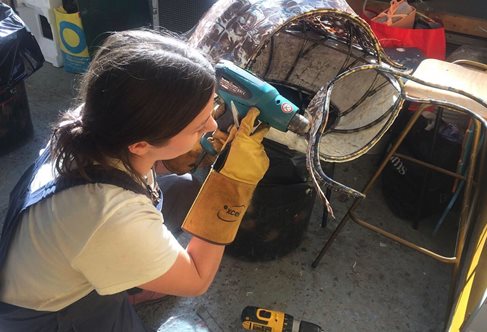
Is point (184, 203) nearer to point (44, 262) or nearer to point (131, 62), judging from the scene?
point (44, 262)

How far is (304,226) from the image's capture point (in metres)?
1.77

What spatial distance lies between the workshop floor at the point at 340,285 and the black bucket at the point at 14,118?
0.15 meters

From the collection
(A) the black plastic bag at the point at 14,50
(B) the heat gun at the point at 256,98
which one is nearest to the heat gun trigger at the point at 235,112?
(B) the heat gun at the point at 256,98

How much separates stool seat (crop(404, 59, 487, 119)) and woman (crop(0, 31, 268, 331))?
60 cm

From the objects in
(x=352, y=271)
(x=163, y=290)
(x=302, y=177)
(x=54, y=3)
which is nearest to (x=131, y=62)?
(x=163, y=290)

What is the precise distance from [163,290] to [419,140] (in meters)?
1.30

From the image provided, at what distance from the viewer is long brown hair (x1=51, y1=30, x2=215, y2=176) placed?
859 millimetres

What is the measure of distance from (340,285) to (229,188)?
2.63 feet

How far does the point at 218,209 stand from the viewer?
1.14 m

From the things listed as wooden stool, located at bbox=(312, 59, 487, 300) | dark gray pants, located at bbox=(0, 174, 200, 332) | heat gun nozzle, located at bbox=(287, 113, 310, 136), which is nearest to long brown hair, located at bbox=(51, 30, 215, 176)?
heat gun nozzle, located at bbox=(287, 113, 310, 136)

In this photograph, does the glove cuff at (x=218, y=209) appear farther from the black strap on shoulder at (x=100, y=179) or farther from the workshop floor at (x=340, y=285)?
the workshop floor at (x=340, y=285)

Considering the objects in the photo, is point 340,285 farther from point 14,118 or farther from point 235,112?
point 14,118

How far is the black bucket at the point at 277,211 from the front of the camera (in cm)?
149

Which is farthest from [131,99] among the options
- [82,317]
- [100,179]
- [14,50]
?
[14,50]
